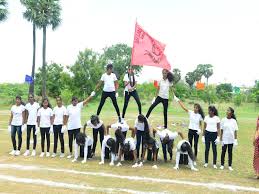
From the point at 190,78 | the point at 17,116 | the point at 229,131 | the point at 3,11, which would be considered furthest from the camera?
the point at 190,78

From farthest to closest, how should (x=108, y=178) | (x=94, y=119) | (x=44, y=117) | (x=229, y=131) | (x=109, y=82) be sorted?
1. (x=44, y=117)
2. (x=109, y=82)
3. (x=94, y=119)
4. (x=229, y=131)
5. (x=108, y=178)

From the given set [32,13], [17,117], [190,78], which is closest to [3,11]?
[32,13]

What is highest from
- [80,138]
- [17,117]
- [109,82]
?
[109,82]

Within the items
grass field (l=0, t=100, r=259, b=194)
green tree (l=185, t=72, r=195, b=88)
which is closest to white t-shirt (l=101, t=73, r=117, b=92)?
grass field (l=0, t=100, r=259, b=194)

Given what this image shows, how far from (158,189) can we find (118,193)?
98cm

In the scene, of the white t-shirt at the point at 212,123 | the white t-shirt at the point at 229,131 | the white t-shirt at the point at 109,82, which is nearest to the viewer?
the white t-shirt at the point at 229,131

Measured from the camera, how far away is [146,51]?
1206cm

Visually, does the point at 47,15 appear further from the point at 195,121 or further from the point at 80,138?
the point at 195,121

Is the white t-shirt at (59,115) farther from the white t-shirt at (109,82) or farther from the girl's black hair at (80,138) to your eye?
the white t-shirt at (109,82)

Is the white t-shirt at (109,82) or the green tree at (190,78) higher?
the green tree at (190,78)

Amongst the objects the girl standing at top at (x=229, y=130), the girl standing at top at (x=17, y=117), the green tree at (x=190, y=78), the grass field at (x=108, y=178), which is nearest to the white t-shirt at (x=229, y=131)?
the girl standing at top at (x=229, y=130)

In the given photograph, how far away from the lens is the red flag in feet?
39.4

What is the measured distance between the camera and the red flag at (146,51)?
12.0m

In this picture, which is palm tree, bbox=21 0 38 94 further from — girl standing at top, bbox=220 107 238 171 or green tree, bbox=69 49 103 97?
girl standing at top, bbox=220 107 238 171
